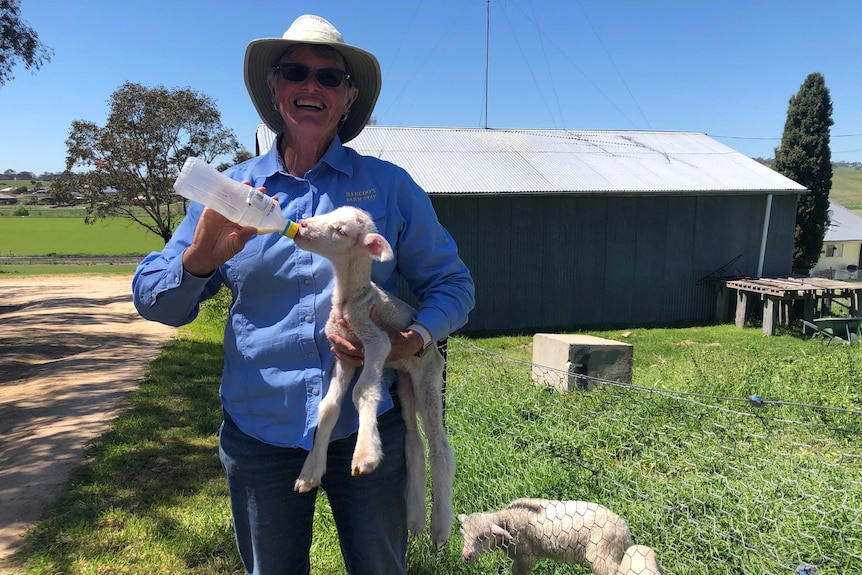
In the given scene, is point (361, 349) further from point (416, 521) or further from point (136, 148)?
point (136, 148)

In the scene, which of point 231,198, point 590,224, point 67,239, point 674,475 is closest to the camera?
point 231,198

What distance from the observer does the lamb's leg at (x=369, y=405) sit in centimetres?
180

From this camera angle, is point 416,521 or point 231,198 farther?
point 416,521

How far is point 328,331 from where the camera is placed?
1.94m

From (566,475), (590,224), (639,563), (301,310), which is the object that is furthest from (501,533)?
(590,224)

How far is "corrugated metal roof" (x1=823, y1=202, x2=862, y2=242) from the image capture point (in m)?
33.9

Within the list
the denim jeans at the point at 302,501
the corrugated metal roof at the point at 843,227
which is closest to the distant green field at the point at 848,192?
the corrugated metal roof at the point at 843,227

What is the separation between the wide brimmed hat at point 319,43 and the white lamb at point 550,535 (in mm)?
2063

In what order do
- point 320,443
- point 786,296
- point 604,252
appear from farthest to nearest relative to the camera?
point 604,252
point 786,296
point 320,443

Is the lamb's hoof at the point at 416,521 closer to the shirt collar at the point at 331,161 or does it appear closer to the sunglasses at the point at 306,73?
the shirt collar at the point at 331,161

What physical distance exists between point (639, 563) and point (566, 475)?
1.45 metres

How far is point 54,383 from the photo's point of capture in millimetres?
7535

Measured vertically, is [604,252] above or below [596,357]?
above

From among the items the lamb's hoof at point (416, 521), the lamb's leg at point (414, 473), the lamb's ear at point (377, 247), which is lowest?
the lamb's hoof at point (416, 521)
